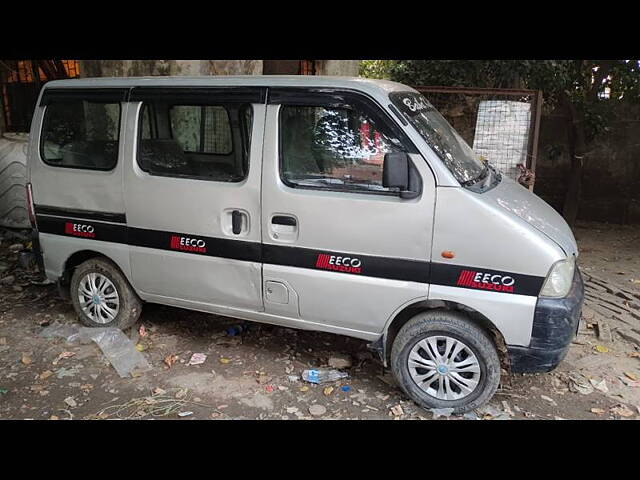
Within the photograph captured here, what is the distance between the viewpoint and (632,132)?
27.7ft

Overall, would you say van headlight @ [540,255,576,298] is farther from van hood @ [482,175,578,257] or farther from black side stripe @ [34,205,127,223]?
black side stripe @ [34,205,127,223]

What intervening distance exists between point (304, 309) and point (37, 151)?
270cm

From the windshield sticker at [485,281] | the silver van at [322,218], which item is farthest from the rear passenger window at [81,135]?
the windshield sticker at [485,281]

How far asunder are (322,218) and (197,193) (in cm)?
100

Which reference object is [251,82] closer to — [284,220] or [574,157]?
[284,220]

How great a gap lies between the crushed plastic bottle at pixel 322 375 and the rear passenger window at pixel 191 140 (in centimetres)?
158

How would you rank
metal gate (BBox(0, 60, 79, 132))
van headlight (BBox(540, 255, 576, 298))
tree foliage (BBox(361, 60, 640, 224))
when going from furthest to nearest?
metal gate (BBox(0, 60, 79, 132)), tree foliage (BBox(361, 60, 640, 224)), van headlight (BBox(540, 255, 576, 298))

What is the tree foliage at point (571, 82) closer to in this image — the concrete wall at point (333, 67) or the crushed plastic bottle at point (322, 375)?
the concrete wall at point (333, 67)

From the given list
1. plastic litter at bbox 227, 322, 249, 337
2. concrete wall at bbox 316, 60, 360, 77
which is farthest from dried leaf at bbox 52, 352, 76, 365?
concrete wall at bbox 316, 60, 360, 77

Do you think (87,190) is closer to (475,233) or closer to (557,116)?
(475,233)

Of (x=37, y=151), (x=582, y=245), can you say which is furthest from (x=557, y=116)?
(x=37, y=151)

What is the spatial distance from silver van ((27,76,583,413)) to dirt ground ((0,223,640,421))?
439 mm

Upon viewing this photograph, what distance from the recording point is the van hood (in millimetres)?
3268

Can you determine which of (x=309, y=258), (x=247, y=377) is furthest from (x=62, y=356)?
(x=309, y=258)
